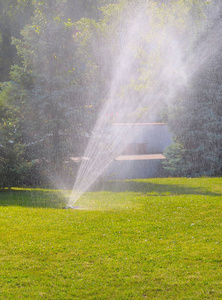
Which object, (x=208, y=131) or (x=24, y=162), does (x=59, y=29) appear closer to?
(x=24, y=162)

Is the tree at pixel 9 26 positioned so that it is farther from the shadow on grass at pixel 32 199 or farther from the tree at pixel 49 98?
the shadow on grass at pixel 32 199

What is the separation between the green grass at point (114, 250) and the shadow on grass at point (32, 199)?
439mm

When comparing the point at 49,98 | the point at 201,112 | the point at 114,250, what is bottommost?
the point at 114,250

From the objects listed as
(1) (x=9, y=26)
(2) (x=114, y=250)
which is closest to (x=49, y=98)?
(2) (x=114, y=250)

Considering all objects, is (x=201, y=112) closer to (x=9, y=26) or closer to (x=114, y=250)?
(x=114, y=250)

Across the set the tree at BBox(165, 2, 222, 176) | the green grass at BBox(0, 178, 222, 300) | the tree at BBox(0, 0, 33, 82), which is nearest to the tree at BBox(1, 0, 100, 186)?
the tree at BBox(165, 2, 222, 176)

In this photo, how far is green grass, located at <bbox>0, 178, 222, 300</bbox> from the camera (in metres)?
5.32

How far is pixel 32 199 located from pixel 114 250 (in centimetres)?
672

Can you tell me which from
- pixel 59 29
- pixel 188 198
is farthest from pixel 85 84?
pixel 188 198

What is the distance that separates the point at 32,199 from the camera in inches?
508

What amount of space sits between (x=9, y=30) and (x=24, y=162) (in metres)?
18.6

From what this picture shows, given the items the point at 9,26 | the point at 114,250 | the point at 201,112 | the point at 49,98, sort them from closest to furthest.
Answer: the point at 114,250, the point at 49,98, the point at 201,112, the point at 9,26

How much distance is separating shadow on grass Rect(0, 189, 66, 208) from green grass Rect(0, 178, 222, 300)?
0.44 meters

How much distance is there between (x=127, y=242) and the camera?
23.8 ft
